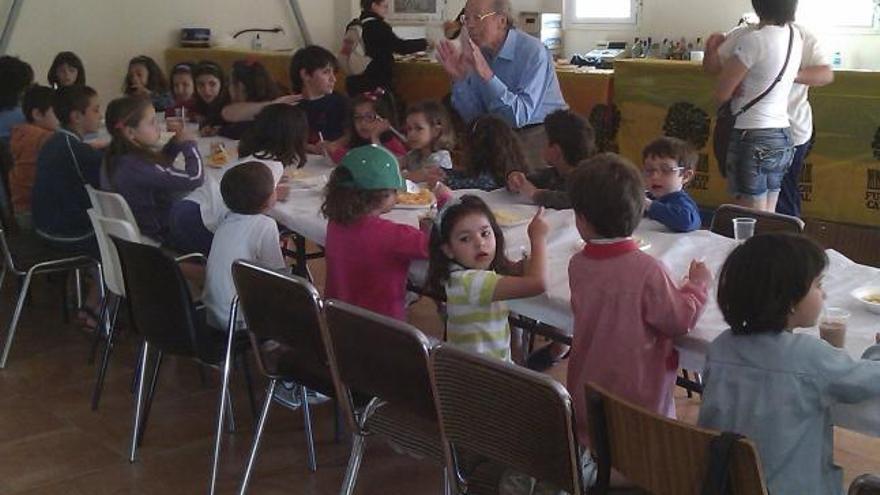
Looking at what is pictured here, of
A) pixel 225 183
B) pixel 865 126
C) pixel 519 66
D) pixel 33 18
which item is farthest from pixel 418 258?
pixel 33 18

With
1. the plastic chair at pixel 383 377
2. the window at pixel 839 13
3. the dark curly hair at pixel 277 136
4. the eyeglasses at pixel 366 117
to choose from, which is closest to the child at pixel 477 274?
the plastic chair at pixel 383 377

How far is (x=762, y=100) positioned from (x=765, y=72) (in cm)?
12

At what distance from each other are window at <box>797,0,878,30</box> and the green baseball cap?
6732 millimetres

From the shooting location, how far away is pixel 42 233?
4320 mm

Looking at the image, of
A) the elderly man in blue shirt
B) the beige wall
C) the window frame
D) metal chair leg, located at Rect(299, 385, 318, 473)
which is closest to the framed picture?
the beige wall

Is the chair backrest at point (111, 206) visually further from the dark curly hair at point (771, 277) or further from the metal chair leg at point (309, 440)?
the dark curly hair at point (771, 277)

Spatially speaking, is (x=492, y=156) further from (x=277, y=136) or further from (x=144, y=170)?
(x=144, y=170)

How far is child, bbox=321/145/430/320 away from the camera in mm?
2951

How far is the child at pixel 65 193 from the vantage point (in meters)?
4.31

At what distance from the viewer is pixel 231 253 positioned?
3.28 meters

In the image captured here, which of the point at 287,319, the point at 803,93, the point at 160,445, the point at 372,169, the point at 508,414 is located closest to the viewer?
the point at 508,414

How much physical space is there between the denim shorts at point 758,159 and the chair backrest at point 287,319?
7.55 ft

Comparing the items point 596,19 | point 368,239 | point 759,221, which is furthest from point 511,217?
point 596,19

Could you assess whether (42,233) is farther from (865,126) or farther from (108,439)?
(865,126)
